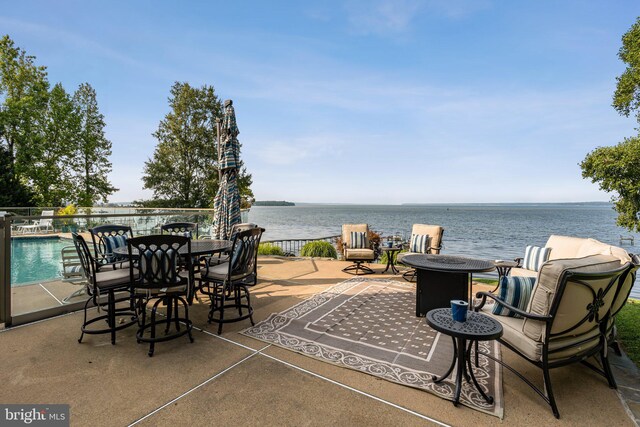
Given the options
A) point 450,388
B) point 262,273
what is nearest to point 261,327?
point 450,388

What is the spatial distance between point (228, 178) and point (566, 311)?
16.5ft

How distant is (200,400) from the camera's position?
1943 millimetres

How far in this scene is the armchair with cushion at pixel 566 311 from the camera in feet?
5.88

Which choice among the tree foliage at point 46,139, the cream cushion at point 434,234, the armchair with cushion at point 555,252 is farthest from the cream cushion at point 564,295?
the tree foliage at point 46,139

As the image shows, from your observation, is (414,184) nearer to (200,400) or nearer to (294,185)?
(294,185)

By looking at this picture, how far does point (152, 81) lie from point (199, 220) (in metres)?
5.66

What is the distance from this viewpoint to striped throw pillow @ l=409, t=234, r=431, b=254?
571cm

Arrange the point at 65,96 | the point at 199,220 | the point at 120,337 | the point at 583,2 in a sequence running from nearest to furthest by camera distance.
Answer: the point at 120,337 < the point at 583,2 < the point at 199,220 < the point at 65,96

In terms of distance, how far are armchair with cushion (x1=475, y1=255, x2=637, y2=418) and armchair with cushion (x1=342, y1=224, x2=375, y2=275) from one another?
3924mm

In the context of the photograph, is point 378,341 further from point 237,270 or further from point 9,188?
point 9,188

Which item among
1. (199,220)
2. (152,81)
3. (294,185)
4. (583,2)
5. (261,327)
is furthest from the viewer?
(294,185)

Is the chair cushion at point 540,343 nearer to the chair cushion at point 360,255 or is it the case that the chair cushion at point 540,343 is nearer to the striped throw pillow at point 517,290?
the striped throw pillow at point 517,290

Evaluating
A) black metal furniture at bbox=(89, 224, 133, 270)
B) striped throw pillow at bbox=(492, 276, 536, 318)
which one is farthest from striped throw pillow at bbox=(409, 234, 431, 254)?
black metal furniture at bbox=(89, 224, 133, 270)

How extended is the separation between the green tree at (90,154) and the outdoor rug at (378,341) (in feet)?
79.5
